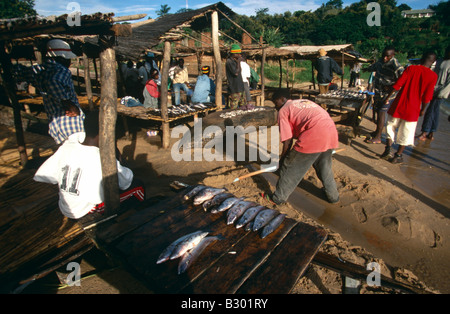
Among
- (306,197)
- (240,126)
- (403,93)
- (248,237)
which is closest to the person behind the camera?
(248,237)

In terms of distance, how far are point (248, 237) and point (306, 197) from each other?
2.53 meters

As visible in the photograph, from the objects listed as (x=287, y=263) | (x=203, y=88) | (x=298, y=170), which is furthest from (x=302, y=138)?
(x=203, y=88)

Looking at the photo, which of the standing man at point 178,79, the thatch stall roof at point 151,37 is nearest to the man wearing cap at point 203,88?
the standing man at point 178,79

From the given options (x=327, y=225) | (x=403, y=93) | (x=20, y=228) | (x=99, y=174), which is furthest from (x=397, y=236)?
(x=20, y=228)

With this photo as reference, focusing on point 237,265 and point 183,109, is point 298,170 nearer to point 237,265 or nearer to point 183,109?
point 237,265

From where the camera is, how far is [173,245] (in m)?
2.23

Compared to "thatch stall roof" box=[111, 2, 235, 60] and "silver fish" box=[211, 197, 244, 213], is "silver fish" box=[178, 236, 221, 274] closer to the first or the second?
"silver fish" box=[211, 197, 244, 213]

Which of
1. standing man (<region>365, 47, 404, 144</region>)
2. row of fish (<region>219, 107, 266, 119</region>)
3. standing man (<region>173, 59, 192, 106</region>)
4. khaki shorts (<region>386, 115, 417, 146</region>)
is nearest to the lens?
khaki shorts (<region>386, 115, 417, 146</region>)

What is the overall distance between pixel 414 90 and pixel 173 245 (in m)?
5.88

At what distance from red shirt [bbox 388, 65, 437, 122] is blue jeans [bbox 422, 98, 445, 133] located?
1771 mm

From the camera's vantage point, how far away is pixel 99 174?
303 cm

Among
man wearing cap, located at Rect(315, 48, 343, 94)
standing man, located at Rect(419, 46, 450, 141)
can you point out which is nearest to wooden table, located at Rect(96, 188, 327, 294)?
standing man, located at Rect(419, 46, 450, 141)

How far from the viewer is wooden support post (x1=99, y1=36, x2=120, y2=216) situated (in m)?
2.80

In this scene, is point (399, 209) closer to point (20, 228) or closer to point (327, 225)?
point (327, 225)
